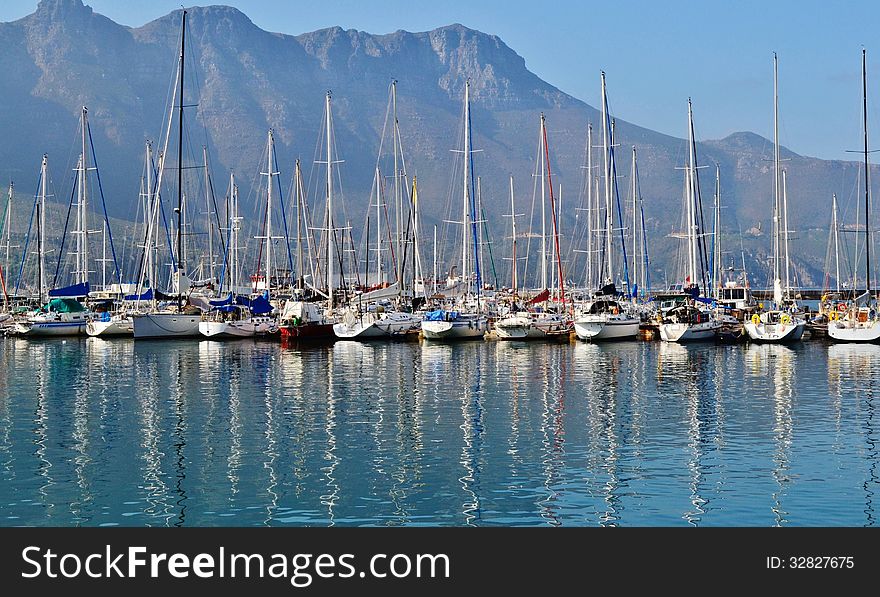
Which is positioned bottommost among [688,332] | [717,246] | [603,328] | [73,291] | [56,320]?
[688,332]

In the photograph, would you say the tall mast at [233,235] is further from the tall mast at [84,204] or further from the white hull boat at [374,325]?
the white hull boat at [374,325]

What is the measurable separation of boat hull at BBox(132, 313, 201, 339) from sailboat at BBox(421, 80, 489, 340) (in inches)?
630

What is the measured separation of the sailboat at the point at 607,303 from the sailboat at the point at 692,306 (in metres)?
2.63

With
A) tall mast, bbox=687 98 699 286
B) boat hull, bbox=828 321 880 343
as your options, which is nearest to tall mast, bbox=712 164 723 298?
tall mast, bbox=687 98 699 286

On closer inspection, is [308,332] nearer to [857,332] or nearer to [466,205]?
[466,205]

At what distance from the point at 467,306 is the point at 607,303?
10291 millimetres

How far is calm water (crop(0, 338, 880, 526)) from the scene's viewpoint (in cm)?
1980

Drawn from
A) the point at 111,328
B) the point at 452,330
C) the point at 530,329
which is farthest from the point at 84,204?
the point at 530,329

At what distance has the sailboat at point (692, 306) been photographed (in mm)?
68875

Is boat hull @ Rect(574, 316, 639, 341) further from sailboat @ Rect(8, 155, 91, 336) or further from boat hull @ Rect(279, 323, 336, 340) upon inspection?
sailboat @ Rect(8, 155, 91, 336)

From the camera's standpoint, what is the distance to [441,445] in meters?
26.8

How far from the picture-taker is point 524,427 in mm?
29797
